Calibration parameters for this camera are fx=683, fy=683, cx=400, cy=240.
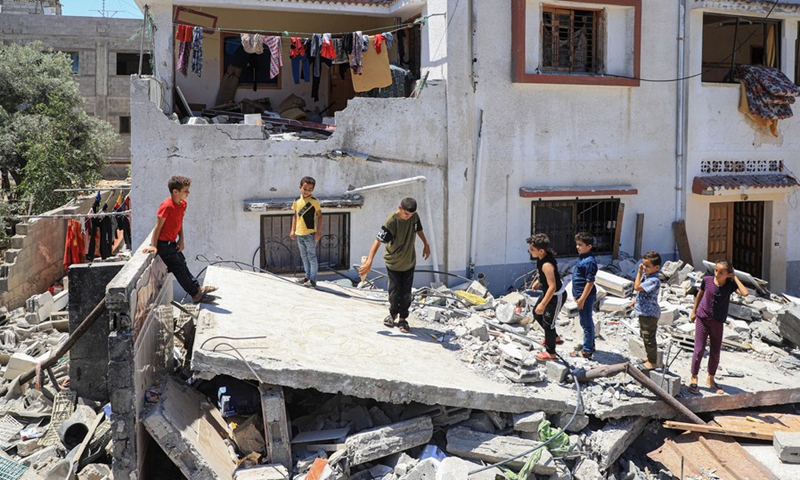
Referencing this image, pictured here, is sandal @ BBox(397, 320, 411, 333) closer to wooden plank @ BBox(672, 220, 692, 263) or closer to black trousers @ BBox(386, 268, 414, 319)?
black trousers @ BBox(386, 268, 414, 319)

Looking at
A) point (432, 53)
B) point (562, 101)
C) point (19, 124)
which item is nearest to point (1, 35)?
point (19, 124)

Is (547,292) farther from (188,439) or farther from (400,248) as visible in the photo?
(188,439)

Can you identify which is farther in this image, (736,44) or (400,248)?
(736,44)

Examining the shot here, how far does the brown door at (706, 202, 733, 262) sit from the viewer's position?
48.5 feet

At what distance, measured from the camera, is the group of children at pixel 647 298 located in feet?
24.2

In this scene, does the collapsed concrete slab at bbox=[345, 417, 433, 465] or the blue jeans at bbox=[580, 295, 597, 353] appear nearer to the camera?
the collapsed concrete slab at bbox=[345, 417, 433, 465]

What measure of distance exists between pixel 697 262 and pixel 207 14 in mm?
11317

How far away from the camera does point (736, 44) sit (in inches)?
650

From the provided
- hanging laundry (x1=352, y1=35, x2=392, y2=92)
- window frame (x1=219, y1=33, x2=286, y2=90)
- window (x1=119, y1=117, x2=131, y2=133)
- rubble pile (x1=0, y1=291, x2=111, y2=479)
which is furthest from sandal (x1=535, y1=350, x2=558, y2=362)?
window (x1=119, y1=117, x2=131, y2=133)

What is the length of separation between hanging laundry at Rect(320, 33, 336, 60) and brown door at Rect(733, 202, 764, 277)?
379 inches

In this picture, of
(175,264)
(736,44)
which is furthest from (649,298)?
(736,44)

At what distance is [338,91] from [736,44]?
9694 mm

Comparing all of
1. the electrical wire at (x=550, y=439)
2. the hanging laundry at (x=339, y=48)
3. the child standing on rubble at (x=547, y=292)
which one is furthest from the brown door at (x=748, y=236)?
the electrical wire at (x=550, y=439)

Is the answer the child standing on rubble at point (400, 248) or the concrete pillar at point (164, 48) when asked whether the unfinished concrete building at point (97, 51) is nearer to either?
the concrete pillar at point (164, 48)
